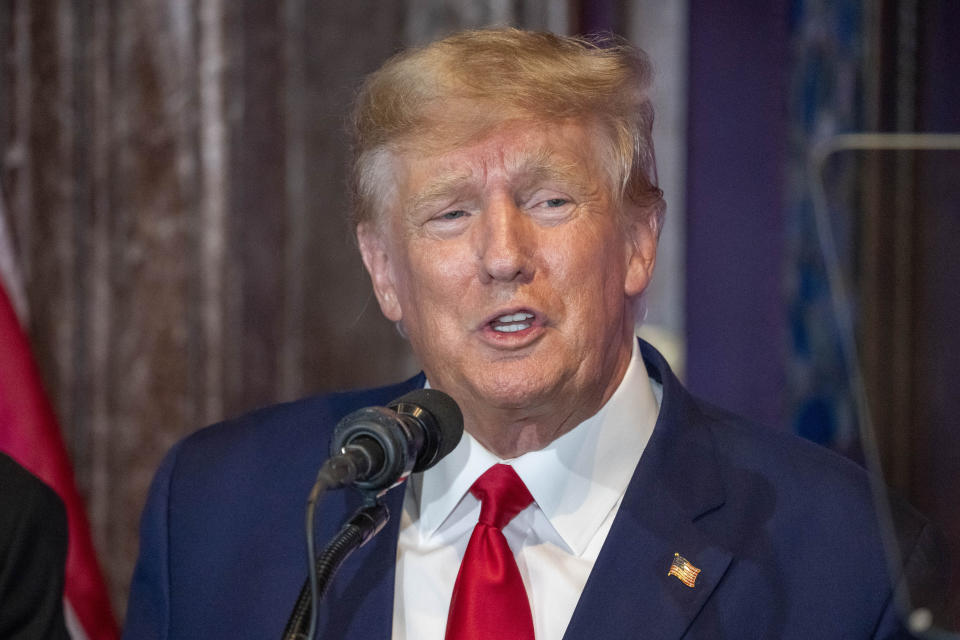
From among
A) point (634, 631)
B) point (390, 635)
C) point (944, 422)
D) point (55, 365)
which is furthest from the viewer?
point (55, 365)

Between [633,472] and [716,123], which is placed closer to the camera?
[633,472]

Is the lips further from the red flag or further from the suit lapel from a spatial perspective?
the red flag

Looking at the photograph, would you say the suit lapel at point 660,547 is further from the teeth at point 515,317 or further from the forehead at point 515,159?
the forehead at point 515,159

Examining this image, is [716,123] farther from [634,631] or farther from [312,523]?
[312,523]

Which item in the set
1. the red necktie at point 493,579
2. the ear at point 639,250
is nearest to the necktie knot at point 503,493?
the red necktie at point 493,579

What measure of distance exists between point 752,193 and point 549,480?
53.5 inches

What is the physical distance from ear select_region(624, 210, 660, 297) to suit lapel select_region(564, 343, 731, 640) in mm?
193

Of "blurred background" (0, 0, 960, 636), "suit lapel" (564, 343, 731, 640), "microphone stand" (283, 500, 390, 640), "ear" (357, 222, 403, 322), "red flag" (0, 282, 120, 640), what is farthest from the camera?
"blurred background" (0, 0, 960, 636)

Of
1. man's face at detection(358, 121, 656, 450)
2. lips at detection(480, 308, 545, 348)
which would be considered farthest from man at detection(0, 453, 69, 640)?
lips at detection(480, 308, 545, 348)

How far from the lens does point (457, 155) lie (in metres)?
1.69

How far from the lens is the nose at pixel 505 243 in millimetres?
1601

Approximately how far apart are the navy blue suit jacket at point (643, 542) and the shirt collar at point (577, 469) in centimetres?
5

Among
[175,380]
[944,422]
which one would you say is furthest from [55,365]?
[944,422]

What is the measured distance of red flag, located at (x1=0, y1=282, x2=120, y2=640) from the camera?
7.55ft
